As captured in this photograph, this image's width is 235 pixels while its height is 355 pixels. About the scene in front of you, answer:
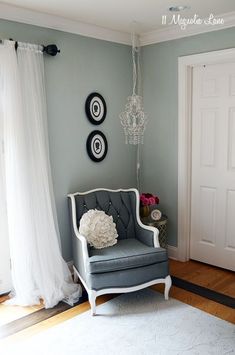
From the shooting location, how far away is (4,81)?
2.75 m

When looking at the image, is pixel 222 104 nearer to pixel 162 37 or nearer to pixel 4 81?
pixel 162 37

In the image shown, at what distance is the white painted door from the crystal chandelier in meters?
0.57

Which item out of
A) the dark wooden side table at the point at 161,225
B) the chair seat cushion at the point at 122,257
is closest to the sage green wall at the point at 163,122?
the dark wooden side table at the point at 161,225

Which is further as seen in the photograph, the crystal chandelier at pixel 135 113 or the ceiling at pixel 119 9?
the crystal chandelier at pixel 135 113

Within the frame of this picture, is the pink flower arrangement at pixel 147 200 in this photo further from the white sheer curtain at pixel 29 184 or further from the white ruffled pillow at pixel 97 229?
the white sheer curtain at pixel 29 184

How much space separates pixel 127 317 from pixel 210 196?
1.49 m

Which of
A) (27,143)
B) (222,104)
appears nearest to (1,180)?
(27,143)

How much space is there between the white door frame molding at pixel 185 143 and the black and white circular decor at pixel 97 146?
2.55 ft

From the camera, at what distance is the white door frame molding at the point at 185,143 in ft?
11.2

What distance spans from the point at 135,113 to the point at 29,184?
137 centimetres

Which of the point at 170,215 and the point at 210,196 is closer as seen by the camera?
the point at 210,196

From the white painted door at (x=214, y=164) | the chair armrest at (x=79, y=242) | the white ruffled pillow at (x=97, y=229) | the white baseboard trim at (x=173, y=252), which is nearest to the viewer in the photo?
the chair armrest at (x=79, y=242)

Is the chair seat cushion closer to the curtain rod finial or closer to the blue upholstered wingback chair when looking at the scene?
the blue upholstered wingback chair

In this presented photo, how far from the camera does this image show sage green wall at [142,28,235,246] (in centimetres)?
358
